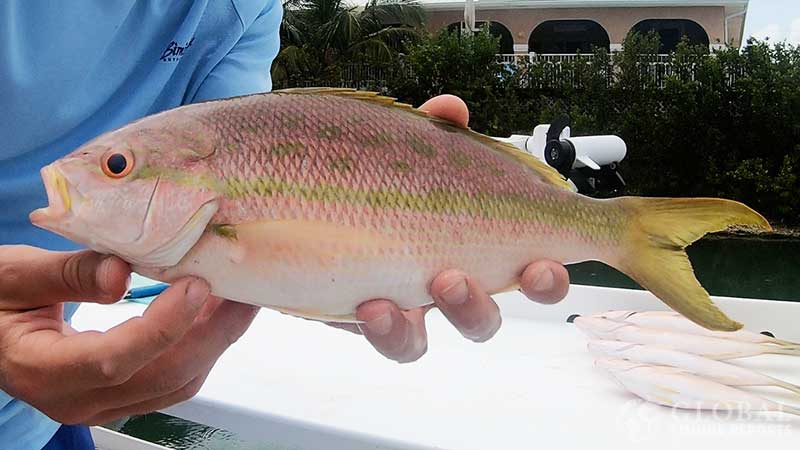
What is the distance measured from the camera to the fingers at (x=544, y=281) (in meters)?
1.14

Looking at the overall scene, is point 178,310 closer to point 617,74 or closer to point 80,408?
point 80,408

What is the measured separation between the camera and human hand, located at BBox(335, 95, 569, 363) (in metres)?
1.08

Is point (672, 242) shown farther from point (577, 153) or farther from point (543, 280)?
point (577, 153)

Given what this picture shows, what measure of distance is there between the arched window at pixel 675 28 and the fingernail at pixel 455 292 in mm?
20267

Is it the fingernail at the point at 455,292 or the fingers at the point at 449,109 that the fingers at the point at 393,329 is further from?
the fingers at the point at 449,109

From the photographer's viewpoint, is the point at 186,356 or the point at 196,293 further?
the point at 186,356

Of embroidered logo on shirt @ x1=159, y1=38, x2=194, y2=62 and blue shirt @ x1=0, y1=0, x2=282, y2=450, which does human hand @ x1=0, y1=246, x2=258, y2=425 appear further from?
embroidered logo on shirt @ x1=159, y1=38, x2=194, y2=62

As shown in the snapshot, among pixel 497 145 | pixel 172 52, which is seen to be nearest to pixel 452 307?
pixel 497 145

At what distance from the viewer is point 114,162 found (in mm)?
974

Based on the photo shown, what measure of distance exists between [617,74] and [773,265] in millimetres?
6755

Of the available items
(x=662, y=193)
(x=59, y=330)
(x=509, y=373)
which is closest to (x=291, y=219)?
(x=59, y=330)

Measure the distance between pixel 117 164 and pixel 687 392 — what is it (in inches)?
57.6

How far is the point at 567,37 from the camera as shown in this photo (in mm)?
20688

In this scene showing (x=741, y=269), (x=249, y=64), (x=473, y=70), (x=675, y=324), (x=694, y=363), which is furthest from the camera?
(x=473, y=70)
